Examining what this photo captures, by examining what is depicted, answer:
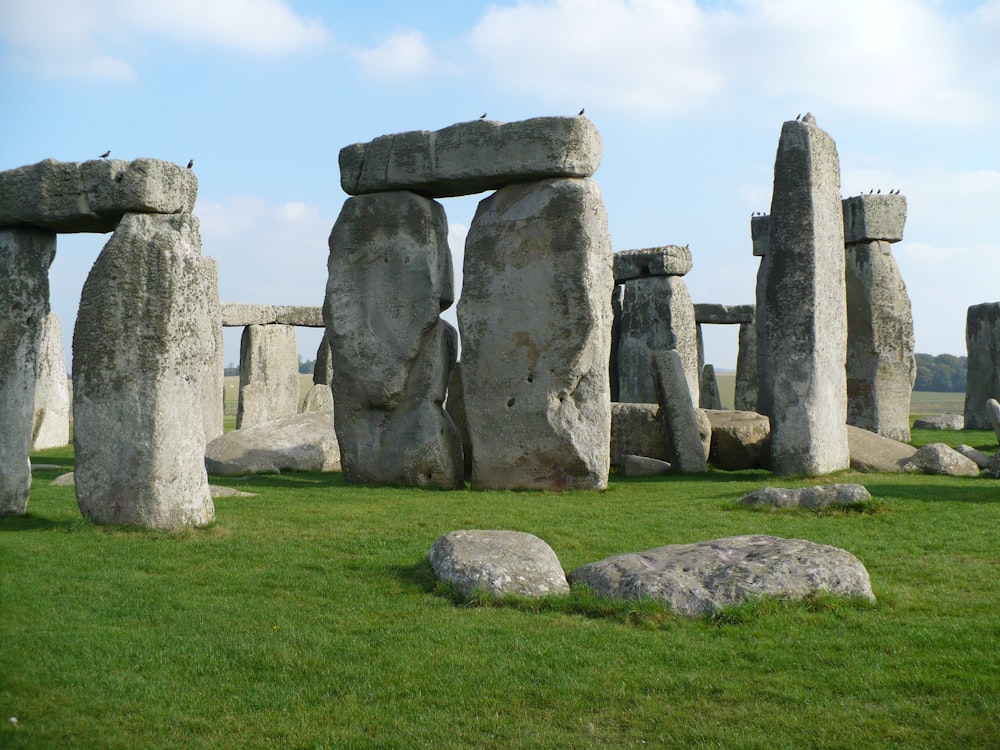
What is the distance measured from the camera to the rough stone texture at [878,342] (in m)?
17.8

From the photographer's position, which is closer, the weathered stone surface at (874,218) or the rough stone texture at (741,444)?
the rough stone texture at (741,444)

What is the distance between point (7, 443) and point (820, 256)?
29.8 feet

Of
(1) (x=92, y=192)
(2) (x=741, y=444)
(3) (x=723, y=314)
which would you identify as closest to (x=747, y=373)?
(3) (x=723, y=314)

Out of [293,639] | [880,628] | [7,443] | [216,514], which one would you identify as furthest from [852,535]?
[7,443]

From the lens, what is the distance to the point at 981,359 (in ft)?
74.5

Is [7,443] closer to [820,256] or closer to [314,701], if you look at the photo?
[314,701]

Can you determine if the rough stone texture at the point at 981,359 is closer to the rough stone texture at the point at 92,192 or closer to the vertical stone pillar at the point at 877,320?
the vertical stone pillar at the point at 877,320

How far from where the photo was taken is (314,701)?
478 centimetres

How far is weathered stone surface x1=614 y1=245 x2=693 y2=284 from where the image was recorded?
21.6 meters

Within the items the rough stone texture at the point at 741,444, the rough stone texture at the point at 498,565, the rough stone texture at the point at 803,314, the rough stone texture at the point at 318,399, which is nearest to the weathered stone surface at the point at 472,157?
the rough stone texture at the point at 803,314

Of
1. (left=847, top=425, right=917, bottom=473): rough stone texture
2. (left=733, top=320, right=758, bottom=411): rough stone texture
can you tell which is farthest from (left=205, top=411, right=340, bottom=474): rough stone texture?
(left=733, top=320, right=758, bottom=411): rough stone texture

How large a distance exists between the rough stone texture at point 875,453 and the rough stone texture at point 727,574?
7.44m

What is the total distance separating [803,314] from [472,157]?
4.35 m

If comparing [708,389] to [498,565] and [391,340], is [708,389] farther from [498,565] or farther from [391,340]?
[498,565]
